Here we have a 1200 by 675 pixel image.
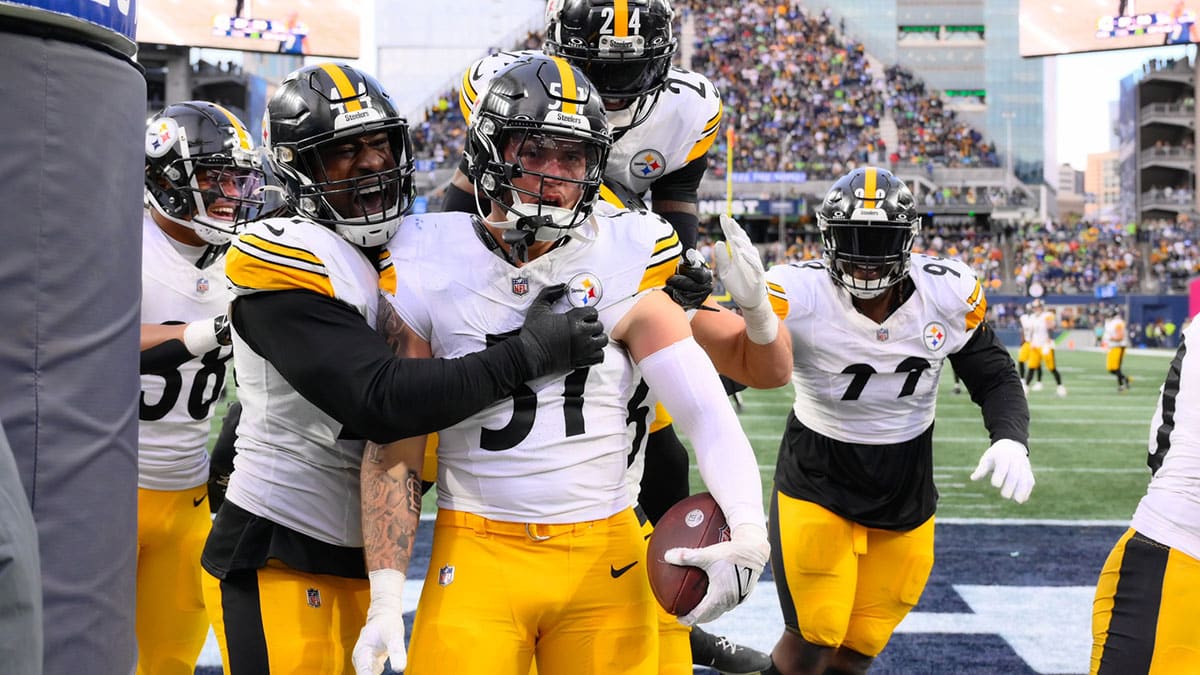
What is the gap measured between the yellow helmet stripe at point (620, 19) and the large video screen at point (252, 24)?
2192cm

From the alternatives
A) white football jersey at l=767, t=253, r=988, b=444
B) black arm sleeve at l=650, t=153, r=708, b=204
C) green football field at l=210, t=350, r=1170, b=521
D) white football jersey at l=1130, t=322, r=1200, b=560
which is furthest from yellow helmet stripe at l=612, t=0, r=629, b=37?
green football field at l=210, t=350, r=1170, b=521

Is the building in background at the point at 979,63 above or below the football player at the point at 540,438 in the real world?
above

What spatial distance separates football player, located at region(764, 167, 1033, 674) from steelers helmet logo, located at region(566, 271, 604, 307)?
4.85ft

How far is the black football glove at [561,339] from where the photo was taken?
2.01 metres

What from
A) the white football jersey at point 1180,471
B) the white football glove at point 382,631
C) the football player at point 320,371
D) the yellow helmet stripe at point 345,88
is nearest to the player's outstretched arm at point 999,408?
the white football jersey at point 1180,471

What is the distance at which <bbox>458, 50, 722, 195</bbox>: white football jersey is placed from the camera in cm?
314

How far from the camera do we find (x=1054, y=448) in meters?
9.74

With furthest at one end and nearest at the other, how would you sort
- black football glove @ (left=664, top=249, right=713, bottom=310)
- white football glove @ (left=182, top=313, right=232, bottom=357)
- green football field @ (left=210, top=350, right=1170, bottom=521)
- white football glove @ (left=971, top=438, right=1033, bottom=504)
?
green football field @ (left=210, top=350, right=1170, bottom=521)
white football glove @ (left=971, top=438, right=1033, bottom=504)
white football glove @ (left=182, top=313, right=232, bottom=357)
black football glove @ (left=664, top=249, right=713, bottom=310)

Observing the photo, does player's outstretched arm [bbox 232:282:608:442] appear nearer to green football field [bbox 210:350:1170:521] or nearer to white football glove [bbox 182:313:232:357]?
white football glove [bbox 182:313:232:357]

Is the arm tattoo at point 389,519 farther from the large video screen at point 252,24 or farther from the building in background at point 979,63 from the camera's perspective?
the building in background at point 979,63

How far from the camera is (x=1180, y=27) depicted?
22672mm

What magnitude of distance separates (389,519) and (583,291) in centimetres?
57

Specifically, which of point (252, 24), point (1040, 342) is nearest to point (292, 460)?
point (1040, 342)

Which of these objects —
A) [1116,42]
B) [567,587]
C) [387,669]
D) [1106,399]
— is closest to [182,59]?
[1116,42]
